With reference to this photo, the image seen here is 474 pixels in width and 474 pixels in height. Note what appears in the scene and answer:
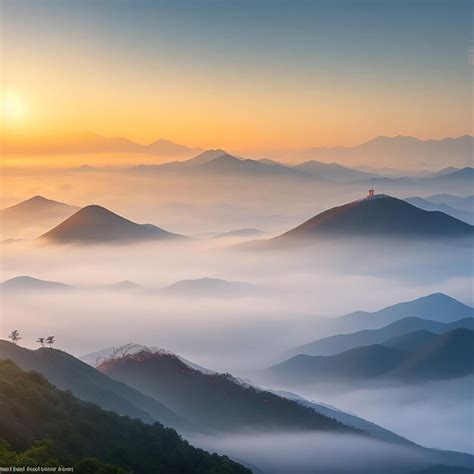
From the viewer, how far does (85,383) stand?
40250 millimetres

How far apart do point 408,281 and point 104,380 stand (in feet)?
412

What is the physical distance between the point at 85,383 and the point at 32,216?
134551 millimetres

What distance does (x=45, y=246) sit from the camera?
151m

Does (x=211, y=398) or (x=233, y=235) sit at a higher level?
(x=233, y=235)

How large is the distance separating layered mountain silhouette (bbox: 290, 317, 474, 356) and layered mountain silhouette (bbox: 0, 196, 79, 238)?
80535 millimetres

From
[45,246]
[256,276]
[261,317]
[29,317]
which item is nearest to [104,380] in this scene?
[29,317]

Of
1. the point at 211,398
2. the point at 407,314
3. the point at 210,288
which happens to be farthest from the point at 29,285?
the point at 211,398

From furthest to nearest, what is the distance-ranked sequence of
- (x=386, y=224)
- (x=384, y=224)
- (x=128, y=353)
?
(x=384, y=224) → (x=386, y=224) → (x=128, y=353)

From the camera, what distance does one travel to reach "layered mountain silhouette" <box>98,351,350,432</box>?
46.3 m

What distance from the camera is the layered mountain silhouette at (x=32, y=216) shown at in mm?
162250

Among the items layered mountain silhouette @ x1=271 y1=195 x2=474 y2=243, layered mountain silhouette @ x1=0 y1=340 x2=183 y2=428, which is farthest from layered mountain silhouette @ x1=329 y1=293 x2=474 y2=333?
layered mountain silhouette @ x1=0 y1=340 x2=183 y2=428

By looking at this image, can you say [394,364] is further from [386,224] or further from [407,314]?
[386,224]

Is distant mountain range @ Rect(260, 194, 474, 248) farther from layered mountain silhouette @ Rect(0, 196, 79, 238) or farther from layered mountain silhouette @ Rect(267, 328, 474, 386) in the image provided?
layered mountain silhouette @ Rect(267, 328, 474, 386)

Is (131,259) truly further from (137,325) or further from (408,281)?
(408,281)
